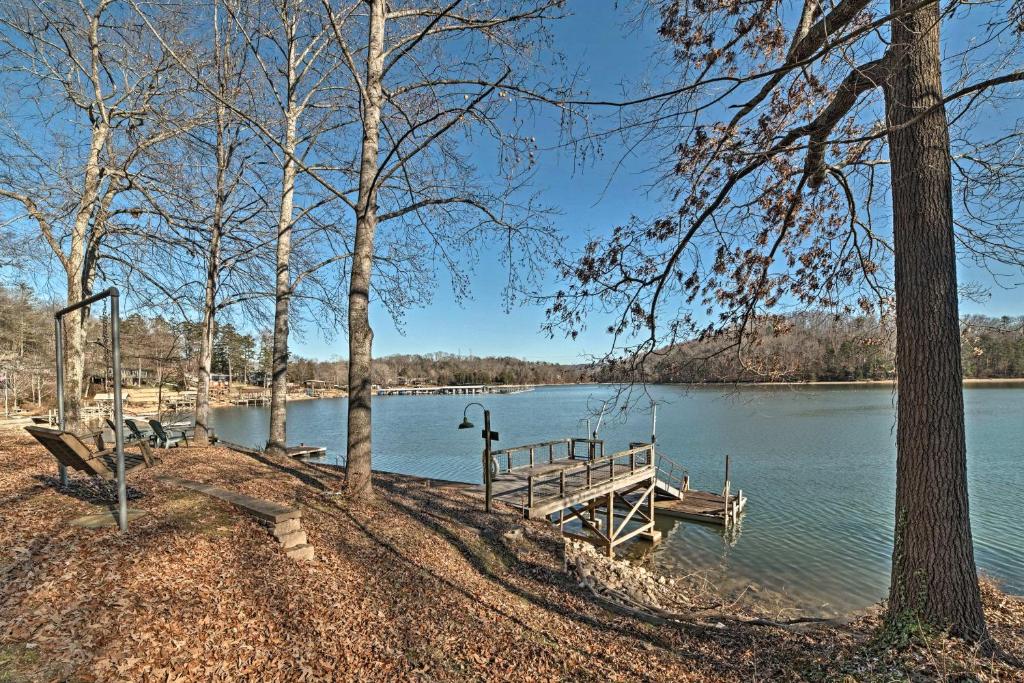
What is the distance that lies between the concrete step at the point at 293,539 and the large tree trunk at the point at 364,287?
1.91 meters

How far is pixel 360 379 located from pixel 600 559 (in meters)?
5.50

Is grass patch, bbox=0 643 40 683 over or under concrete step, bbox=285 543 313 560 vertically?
over

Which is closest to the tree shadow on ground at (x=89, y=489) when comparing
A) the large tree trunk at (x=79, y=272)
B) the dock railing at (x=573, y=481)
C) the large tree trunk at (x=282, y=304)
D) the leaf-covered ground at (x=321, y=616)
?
the leaf-covered ground at (x=321, y=616)

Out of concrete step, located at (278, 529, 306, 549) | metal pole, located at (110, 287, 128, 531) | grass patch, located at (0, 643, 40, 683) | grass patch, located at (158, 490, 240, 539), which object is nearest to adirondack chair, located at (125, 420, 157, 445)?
grass patch, located at (158, 490, 240, 539)

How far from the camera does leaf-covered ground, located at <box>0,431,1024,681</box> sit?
3.32 meters

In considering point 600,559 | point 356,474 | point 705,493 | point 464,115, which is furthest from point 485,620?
point 705,493

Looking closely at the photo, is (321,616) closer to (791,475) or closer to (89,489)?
(89,489)

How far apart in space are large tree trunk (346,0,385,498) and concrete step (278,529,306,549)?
6.26ft

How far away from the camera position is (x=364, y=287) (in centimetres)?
730

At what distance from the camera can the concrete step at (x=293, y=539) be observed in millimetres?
5098

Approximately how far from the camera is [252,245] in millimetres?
11172

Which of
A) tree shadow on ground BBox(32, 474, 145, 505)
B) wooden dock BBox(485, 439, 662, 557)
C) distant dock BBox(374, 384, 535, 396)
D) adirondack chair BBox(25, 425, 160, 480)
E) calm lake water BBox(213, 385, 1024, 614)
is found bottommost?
distant dock BBox(374, 384, 535, 396)

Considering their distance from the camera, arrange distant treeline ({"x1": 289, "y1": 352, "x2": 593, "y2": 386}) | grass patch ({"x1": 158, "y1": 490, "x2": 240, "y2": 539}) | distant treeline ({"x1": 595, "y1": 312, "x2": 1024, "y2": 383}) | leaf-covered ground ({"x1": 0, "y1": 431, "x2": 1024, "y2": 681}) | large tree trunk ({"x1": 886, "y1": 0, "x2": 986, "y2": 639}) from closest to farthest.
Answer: leaf-covered ground ({"x1": 0, "y1": 431, "x2": 1024, "y2": 681}) → large tree trunk ({"x1": 886, "y1": 0, "x2": 986, "y2": 639}) → grass patch ({"x1": 158, "y1": 490, "x2": 240, "y2": 539}) → distant treeline ({"x1": 595, "y1": 312, "x2": 1024, "y2": 383}) → distant treeline ({"x1": 289, "y1": 352, "x2": 593, "y2": 386})

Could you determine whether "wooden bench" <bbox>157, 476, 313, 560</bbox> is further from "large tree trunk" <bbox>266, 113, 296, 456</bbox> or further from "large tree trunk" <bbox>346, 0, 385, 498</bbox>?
"large tree trunk" <bbox>266, 113, 296, 456</bbox>
